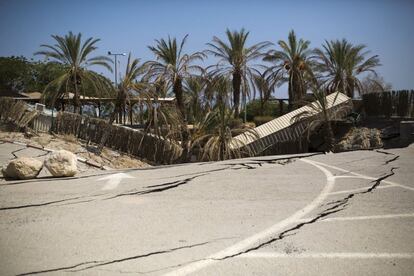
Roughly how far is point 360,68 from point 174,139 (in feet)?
62.7

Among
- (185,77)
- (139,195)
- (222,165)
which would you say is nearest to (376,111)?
(185,77)

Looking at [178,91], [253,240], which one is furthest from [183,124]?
[253,240]

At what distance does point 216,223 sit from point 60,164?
199 inches

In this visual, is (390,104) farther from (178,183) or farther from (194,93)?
(178,183)

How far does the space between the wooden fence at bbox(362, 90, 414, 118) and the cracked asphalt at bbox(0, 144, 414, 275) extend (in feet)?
42.3

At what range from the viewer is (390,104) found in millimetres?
21781

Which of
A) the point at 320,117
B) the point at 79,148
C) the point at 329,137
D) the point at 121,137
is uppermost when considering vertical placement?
the point at 320,117

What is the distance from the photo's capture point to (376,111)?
22859mm

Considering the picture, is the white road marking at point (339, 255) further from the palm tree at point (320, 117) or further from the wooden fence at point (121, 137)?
the palm tree at point (320, 117)

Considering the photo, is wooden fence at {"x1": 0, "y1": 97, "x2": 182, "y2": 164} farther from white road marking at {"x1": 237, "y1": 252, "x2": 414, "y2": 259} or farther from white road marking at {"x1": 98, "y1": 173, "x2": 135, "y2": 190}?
white road marking at {"x1": 237, "y1": 252, "x2": 414, "y2": 259}

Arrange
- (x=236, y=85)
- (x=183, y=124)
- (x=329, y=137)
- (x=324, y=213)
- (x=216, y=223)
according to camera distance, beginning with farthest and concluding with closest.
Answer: (x=236, y=85)
(x=329, y=137)
(x=183, y=124)
(x=324, y=213)
(x=216, y=223)

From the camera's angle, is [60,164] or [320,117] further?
[320,117]

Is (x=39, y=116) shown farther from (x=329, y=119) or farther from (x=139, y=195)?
(x=329, y=119)

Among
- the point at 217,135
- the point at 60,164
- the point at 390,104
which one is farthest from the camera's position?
the point at 390,104
